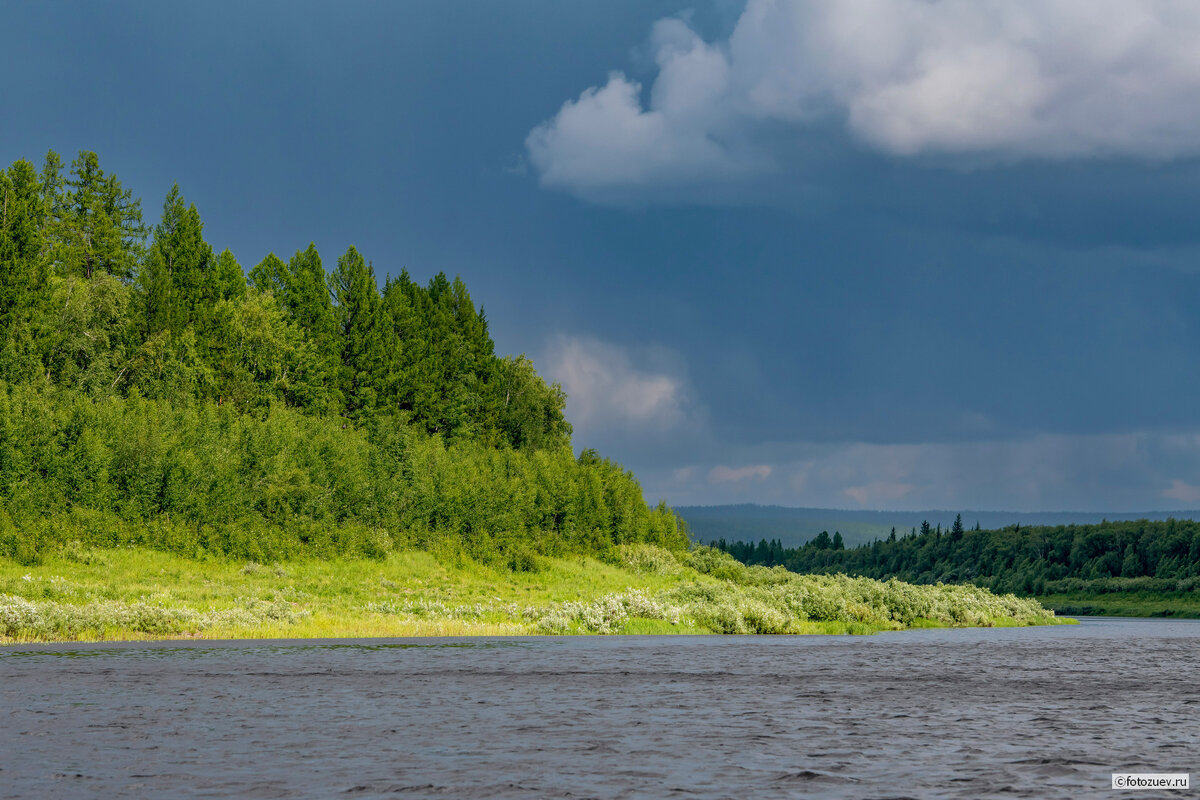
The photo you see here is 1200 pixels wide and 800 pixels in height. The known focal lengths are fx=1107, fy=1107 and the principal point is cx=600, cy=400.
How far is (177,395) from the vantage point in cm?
8788

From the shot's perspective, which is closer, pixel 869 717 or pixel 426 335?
pixel 869 717

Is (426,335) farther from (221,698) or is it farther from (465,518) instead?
(221,698)

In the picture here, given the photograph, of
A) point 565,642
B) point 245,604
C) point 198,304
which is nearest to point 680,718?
point 565,642

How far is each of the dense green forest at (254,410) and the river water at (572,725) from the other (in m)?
29.9

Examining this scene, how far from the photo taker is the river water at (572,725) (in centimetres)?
1719

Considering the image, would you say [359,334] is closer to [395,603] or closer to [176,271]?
[176,271]

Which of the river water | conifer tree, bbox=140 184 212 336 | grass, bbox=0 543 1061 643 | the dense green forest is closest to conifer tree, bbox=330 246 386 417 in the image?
the dense green forest

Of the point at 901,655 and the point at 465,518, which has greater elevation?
the point at 465,518

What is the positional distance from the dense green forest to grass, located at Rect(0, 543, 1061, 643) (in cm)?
361

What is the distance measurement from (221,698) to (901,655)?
97.5ft

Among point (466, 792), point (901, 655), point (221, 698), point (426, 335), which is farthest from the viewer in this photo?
point (426, 335)
